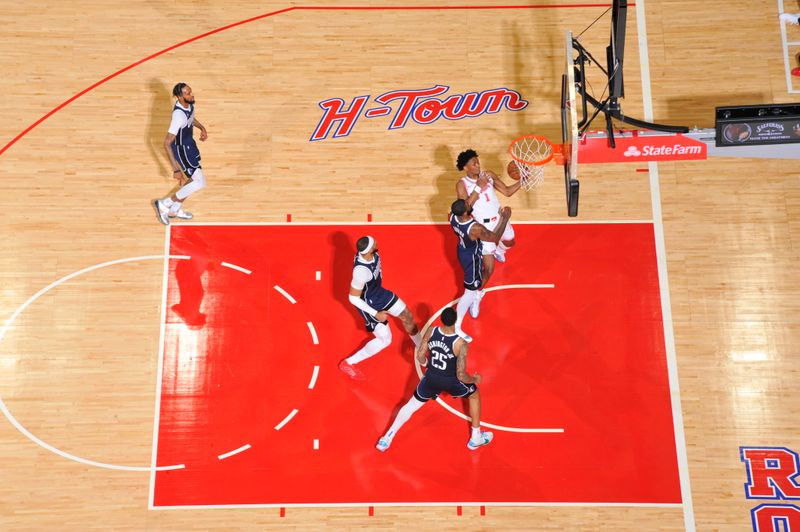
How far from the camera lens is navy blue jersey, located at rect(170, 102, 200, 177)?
10383mm

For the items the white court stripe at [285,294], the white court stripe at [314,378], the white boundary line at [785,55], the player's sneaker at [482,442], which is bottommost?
the player's sneaker at [482,442]

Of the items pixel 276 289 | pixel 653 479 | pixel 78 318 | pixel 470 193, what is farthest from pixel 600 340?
pixel 78 318

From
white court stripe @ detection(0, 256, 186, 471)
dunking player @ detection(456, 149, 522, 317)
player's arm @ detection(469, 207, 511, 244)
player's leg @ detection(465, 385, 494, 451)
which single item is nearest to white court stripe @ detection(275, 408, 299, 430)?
white court stripe @ detection(0, 256, 186, 471)

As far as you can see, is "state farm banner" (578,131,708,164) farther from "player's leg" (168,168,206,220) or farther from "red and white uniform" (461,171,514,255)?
"player's leg" (168,168,206,220)

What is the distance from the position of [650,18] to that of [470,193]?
5.49 metres

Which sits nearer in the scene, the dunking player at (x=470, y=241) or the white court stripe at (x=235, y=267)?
the dunking player at (x=470, y=241)

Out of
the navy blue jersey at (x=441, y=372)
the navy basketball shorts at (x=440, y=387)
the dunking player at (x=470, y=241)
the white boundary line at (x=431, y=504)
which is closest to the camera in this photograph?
the navy blue jersey at (x=441, y=372)

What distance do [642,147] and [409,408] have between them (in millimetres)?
5277

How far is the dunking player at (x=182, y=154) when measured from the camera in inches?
402

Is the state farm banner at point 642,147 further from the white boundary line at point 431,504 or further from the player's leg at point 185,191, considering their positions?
the player's leg at point 185,191

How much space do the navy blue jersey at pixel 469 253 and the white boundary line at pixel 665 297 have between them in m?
3.06

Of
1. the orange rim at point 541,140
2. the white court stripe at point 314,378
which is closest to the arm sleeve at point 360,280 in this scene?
the white court stripe at point 314,378

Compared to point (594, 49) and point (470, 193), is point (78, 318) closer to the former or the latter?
point (470, 193)

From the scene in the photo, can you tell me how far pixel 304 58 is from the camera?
1230cm
